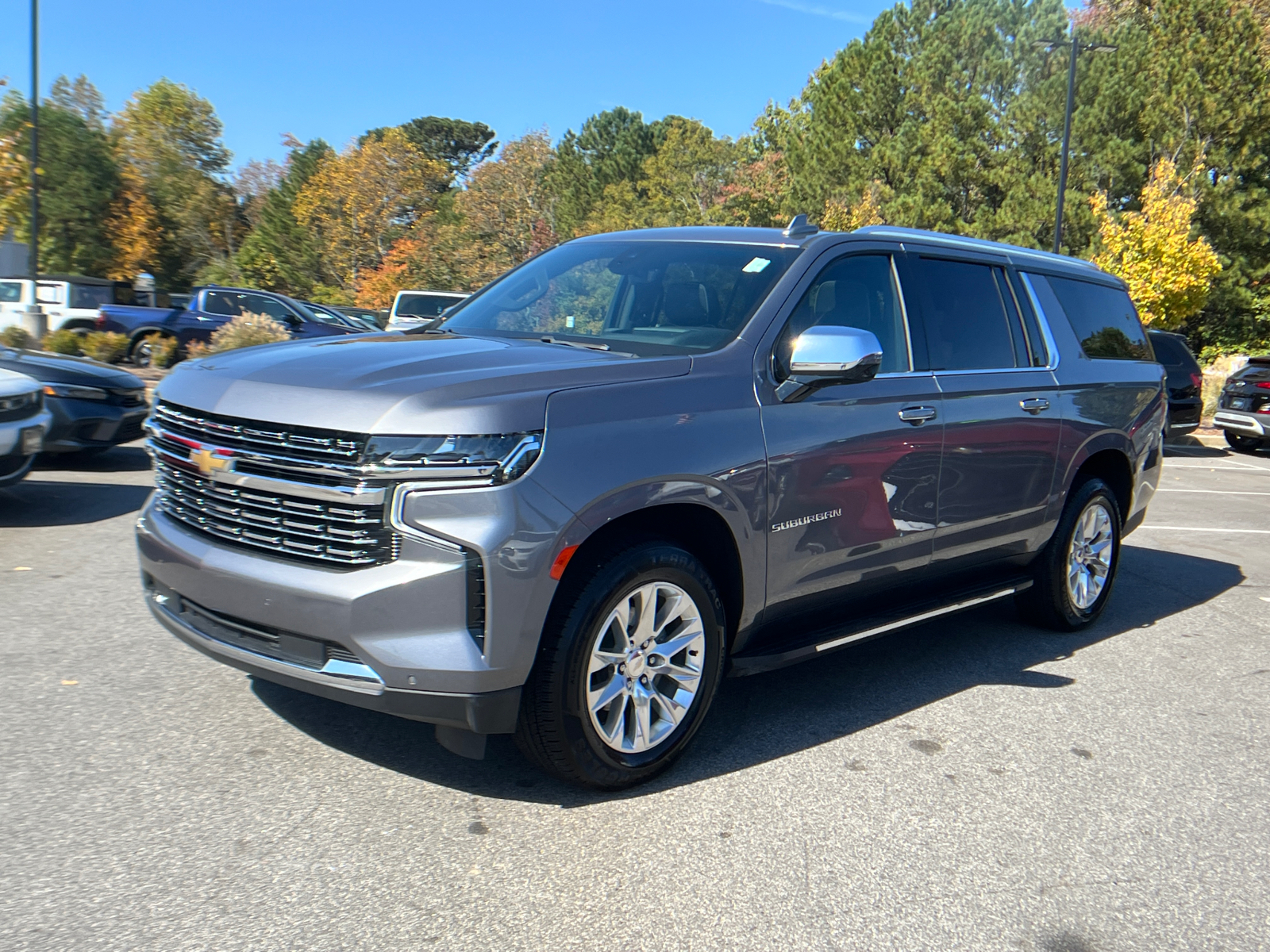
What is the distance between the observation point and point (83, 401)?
9.22m

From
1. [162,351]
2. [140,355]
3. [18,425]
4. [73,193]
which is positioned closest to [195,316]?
[140,355]

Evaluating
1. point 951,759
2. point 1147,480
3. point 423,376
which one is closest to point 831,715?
point 951,759

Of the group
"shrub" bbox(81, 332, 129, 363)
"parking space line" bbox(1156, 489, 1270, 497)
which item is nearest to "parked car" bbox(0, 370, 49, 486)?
"parking space line" bbox(1156, 489, 1270, 497)

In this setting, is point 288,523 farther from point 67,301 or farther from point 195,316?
point 67,301

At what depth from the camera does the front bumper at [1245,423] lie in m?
17.7

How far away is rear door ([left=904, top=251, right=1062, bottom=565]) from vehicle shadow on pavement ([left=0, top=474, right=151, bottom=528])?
6041 mm

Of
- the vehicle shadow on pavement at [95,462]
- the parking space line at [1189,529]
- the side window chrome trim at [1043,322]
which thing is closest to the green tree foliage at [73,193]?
the vehicle shadow on pavement at [95,462]

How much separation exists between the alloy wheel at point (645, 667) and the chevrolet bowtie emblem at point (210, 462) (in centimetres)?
129

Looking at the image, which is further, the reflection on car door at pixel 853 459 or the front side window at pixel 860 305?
the front side window at pixel 860 305

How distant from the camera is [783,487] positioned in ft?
13.1

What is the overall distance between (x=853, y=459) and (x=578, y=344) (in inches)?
45.9

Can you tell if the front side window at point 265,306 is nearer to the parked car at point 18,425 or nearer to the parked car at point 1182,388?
the parked car at point 18,425

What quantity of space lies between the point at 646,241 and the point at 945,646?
8.68 feet

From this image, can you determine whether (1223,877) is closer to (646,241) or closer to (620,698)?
(620,698)
